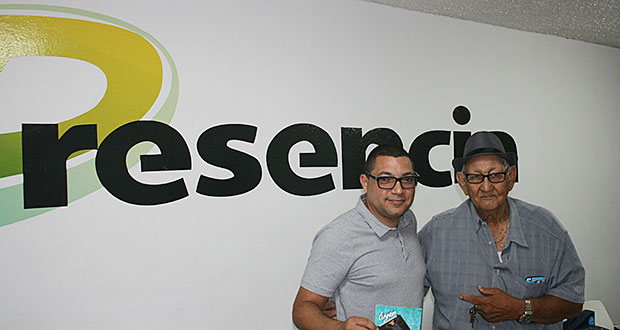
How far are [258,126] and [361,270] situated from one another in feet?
4.27

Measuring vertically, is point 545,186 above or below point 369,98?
below

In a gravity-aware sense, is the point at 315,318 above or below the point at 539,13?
below

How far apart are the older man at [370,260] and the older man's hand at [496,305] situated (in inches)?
11.0

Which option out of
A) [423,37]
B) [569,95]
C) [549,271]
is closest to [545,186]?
[569,95]

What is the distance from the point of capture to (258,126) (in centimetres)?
312

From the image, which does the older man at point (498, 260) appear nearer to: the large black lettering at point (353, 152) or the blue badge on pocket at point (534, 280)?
the blue badge on pocket at point (534, 280)

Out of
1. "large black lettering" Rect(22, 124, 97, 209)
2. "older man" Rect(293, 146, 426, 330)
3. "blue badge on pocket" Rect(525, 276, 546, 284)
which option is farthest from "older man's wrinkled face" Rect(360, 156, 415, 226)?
"large black lettering" Rect(22, 124, 97, 209)

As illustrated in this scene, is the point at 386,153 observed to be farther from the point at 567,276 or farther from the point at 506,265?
the point at 567,276

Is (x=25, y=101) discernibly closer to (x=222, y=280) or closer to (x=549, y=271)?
(x=222, y=280)

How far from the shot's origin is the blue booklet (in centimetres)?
211

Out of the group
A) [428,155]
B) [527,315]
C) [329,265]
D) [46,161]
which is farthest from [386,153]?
[46,161]

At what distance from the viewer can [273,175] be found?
316 centimetres

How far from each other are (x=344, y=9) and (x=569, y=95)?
260 centimetres

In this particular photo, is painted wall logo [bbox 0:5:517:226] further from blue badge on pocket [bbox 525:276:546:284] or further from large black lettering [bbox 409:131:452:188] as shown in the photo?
blue badge on pocket [bbox 525:276:546:284]
